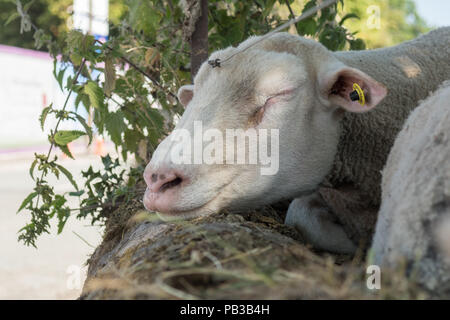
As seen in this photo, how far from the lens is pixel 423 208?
153 cm

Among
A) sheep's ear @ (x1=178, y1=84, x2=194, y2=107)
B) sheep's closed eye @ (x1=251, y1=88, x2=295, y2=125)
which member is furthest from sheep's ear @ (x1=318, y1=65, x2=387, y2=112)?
sheep's ear @ (x1=178, y1=84, x2=194, y2=107)

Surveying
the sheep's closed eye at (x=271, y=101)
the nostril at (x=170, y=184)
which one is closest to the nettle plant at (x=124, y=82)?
the nostril at (x=170, y=184)

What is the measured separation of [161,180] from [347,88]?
1014 mm

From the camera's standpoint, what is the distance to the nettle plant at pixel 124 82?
3176 mm

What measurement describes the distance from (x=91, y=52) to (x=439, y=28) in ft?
7.31

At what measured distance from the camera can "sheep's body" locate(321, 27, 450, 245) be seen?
2900mm

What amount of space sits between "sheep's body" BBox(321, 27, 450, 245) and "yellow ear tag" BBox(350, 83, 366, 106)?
10.9 inches

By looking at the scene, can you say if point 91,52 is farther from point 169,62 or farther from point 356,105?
point 356,105

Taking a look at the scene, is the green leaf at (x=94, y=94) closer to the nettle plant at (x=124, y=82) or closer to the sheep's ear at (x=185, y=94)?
the nettle plant at (x=124, y=82)

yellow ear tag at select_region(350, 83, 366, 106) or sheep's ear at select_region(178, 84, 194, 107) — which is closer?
yellow ear tag at select_region(350, 83, 366, 106)

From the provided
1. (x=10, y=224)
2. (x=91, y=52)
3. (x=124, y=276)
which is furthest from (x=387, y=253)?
(x=10, y=224)

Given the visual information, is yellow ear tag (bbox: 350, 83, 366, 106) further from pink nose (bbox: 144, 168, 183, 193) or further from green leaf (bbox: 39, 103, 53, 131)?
green leaf (bbox: 39, 103, 53, 131)

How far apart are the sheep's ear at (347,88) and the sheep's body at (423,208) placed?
0.67 meters
